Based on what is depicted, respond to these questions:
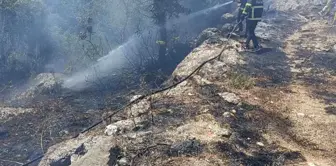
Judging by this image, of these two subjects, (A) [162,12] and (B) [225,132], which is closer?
(B) [225,132]

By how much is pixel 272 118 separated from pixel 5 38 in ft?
32.7

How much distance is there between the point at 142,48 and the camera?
37.7 ft

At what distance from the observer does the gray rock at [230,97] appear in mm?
5110

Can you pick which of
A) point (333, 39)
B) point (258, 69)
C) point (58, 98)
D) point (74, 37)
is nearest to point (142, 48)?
point (74, 37)

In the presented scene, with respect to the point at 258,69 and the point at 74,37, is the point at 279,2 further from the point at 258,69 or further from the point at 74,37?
the point at 74,37

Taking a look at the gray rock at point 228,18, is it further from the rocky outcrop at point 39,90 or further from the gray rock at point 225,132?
the gray rock at point 225,132

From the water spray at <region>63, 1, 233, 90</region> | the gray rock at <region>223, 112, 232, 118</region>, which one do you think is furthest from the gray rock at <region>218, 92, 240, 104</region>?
the water spray at <region>63, 1, 233, 90</region>

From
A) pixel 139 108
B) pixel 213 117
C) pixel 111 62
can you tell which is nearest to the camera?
pixel 213 117

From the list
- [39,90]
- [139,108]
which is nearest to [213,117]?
[139,108]

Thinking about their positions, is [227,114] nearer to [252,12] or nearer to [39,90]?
[252,12]

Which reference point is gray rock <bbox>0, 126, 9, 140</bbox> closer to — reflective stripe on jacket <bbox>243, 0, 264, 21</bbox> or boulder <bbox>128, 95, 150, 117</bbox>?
boulder <bbox>128, 95, 150, 117</bbox>

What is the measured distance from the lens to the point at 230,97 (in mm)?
5266

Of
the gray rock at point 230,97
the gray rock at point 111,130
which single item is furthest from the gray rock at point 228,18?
the gray rock at point 111,130

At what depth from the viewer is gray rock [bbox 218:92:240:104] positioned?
16.8 feet
